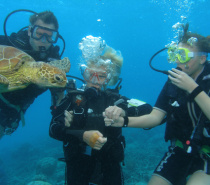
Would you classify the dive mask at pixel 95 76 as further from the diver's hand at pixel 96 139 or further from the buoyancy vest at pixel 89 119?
the diver's hand at pixel 96 139

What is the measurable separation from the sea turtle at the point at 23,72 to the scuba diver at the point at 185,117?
3.23ft

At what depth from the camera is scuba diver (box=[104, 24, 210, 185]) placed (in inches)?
89.4

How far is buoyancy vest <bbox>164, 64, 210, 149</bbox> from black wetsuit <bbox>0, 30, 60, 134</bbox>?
111 inches

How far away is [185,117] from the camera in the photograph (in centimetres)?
266

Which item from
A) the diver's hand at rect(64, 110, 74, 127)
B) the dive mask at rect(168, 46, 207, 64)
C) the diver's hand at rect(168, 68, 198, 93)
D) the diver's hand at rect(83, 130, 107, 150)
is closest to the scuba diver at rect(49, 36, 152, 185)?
the diver's hand at rect(64, 110, 74, 127)

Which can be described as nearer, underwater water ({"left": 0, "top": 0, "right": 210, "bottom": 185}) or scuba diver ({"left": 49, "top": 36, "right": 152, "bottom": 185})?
scuba diver ({"left": 49, "top": 36, "right": 152, "bottom": 185})

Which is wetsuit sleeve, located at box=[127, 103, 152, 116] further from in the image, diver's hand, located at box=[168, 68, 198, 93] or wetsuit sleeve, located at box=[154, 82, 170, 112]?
Answer: diver's hand, located at box=[168, 68, 198, 93]

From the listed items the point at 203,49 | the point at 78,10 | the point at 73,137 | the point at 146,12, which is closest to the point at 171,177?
the point at 73,137

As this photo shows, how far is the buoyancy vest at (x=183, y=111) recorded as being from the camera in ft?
8.30

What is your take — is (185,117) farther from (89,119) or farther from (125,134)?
(125,134)

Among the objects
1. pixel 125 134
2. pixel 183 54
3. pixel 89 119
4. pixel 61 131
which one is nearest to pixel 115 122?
pixel 89 119

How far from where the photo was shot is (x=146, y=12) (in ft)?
106

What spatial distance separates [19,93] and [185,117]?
3.40 m

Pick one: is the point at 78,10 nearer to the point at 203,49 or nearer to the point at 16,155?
the point at 16,155
